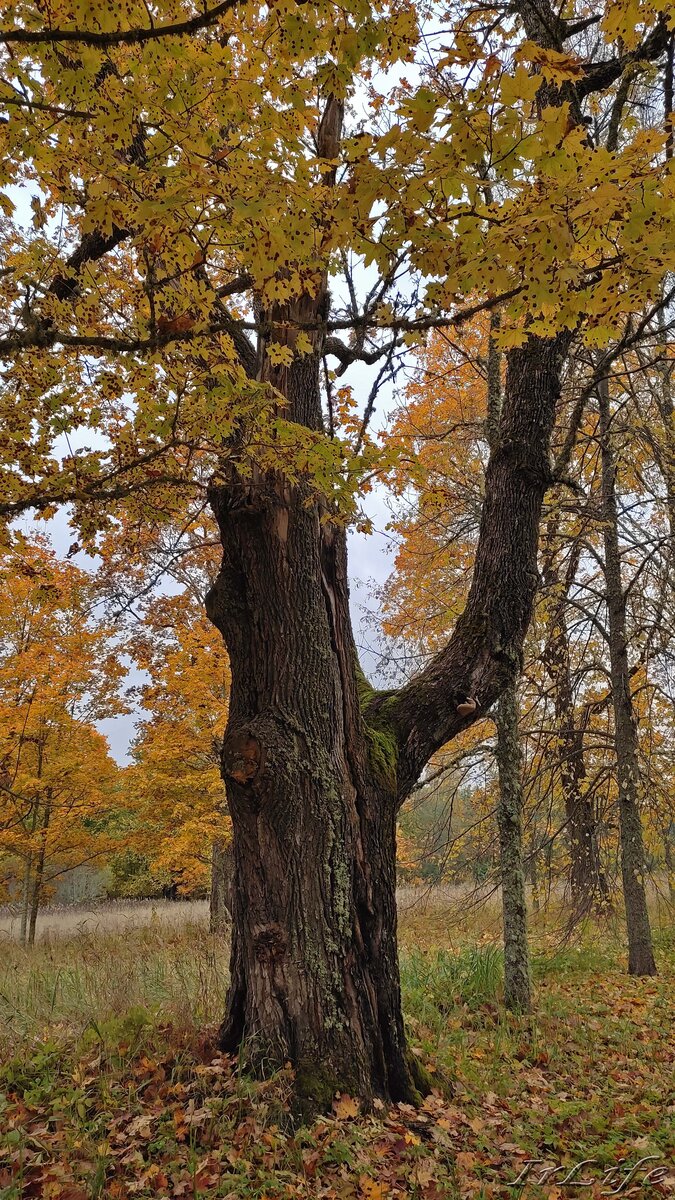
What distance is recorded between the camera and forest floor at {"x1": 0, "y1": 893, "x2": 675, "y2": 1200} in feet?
8.48

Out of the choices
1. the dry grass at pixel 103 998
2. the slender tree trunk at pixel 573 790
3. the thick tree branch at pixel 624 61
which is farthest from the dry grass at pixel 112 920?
the thick tree branch at pixel 624 61

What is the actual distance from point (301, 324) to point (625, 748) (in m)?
6.36

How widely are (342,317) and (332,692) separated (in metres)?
2.63

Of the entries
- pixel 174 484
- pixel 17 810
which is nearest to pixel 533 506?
pixel 174 484

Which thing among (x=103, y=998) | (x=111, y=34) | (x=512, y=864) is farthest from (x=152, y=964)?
(x=111, y=34)

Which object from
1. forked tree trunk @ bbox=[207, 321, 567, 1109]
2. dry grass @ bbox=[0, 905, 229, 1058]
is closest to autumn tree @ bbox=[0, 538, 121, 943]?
dry grass @ bbox=[0, 905, 229, 1058]

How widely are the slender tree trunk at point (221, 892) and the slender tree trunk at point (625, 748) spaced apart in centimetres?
559

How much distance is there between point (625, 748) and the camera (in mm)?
7777

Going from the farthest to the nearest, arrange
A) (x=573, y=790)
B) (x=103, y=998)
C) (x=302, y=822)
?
(x=573, y=790)
(x=103, y=998)
(x=302, y=822)

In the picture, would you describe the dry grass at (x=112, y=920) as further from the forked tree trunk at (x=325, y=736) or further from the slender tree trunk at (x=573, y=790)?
the forked tree trunk at (x=325, y=736)

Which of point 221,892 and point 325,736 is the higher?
point 325,736

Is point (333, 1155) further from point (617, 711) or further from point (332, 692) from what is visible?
point (617, 711)

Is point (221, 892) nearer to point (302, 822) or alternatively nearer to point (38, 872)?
point (38, 872)

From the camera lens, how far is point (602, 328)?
260 centimetres
